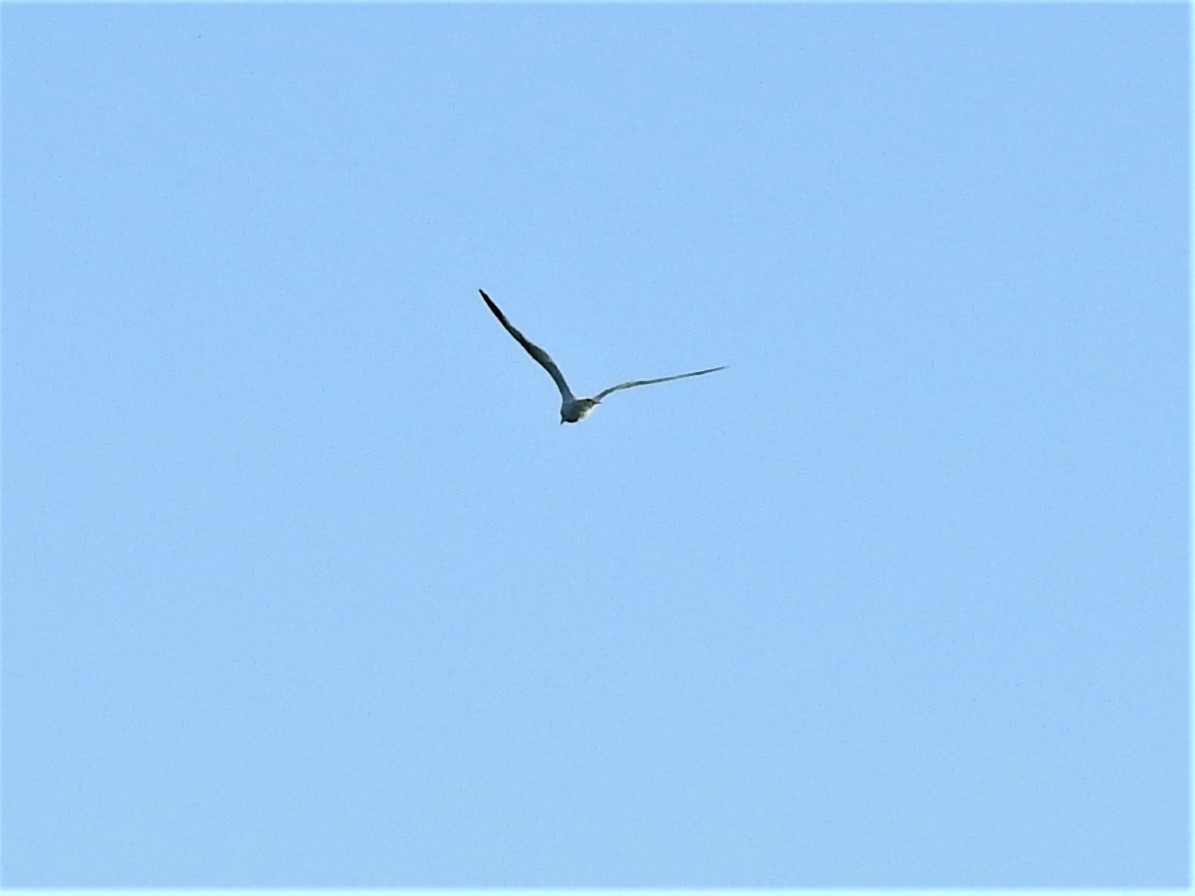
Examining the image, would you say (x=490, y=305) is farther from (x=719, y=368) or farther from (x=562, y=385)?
(x=719, y=368)

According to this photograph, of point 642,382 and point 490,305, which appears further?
point 490,305

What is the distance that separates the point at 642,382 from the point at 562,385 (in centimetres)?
324

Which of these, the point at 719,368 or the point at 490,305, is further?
the point at 490,305

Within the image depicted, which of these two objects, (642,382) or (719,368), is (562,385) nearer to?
(642,382)

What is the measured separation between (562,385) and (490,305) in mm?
1987

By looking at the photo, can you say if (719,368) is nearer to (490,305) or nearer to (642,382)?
(642,382)

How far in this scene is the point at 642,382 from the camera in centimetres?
3894

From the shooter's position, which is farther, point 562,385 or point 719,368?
point 562,385

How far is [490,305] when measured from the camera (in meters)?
41.6

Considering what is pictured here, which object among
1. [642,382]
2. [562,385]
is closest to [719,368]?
[642,382]

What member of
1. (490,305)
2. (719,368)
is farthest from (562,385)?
(719,368)

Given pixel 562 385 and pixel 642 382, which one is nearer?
pixel 642 382

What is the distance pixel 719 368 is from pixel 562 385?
5.81 meters

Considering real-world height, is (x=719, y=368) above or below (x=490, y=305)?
below
